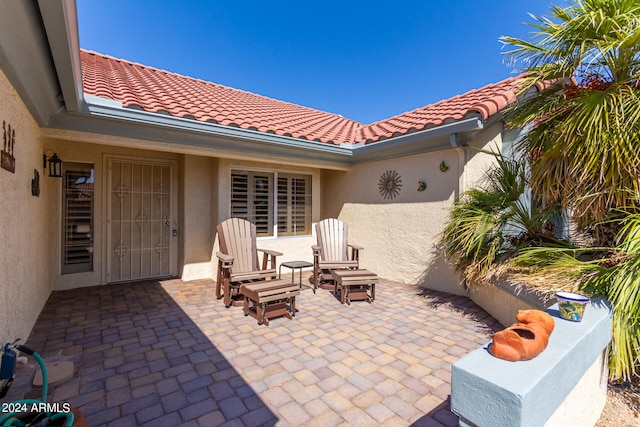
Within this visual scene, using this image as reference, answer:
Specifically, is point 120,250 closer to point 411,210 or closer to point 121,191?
point 121,191

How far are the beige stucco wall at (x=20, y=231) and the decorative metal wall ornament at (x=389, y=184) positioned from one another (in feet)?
19.3

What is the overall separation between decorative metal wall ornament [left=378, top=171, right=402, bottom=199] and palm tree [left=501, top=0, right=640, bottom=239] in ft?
9.26

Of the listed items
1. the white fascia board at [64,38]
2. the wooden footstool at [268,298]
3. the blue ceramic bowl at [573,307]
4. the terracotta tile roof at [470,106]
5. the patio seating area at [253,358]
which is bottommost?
the patio seating area at [253,358]

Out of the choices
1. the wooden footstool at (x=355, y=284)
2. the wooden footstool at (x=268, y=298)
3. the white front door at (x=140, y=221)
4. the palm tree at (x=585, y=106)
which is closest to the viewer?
the palm tree at (x=585, y=106)

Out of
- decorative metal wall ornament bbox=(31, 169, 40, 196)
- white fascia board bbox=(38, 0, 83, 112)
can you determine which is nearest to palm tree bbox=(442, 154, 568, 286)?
white fascia board bbox=(38, 0, 83, 112)

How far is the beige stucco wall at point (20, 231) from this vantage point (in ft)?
8.48

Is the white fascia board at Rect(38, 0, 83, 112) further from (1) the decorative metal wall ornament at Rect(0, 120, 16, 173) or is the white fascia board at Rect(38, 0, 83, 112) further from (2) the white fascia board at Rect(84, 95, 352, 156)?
(2) the white fascia board at Rect(84, 95, 352, 156)

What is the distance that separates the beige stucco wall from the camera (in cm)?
258

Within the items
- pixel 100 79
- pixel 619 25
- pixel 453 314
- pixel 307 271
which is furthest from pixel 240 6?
pixel 453 314

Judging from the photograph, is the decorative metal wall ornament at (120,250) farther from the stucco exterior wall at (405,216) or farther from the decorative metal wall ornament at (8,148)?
the stucco exterior wall at (405,216)

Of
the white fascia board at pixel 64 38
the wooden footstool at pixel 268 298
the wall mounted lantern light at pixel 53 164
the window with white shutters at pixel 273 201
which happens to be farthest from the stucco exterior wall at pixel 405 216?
the wall mounted lantern light at pixel 53 164

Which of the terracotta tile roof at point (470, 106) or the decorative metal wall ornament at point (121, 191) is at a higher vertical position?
the terracotta tile roof at point (470, 106)

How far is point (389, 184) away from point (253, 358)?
469 centimetres

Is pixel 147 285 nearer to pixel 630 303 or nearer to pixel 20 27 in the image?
pixel 20 27
